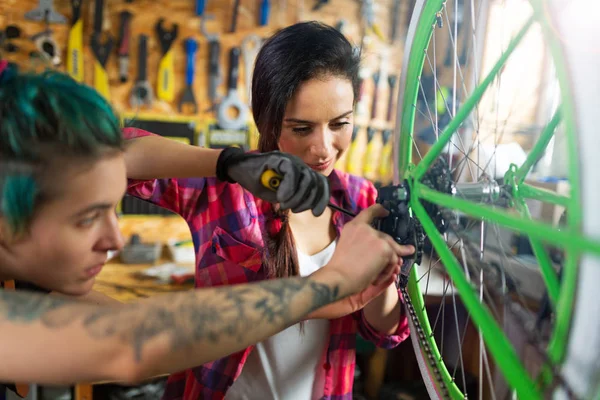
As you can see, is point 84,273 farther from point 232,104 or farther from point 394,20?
point 394,20

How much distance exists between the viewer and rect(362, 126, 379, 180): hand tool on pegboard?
7.41 ft

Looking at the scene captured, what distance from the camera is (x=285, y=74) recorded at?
0.89 m

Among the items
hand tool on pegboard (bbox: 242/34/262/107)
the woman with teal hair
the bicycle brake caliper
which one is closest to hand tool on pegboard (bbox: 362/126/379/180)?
hand tool on pegboard (bbox: 242/34/262/107)

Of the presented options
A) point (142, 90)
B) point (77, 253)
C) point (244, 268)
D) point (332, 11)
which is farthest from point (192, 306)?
point (332, 11)

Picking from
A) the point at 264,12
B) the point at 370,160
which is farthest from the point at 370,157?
the point at 264,12

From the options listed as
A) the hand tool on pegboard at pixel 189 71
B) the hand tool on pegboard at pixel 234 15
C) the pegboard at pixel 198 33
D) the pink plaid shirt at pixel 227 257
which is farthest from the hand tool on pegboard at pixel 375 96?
the pink plaid shirt at pixel 227 257

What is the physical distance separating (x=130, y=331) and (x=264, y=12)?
73.8 inches

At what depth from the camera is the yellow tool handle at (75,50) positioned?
1.87 m

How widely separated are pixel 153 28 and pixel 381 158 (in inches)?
45.1

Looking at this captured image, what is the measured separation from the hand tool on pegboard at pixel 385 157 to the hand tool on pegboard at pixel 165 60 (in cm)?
98

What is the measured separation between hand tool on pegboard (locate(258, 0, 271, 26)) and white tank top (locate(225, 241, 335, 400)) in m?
1.42

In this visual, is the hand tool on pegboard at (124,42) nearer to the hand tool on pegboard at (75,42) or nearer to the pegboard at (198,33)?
the pegboard at (198,33)

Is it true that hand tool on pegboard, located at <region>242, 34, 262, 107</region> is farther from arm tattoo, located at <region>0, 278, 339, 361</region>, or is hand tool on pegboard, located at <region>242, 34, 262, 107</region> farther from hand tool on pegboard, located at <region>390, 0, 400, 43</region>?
arm tattoo, located at <region>0, 278, 339, 361</region>

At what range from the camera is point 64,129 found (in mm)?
513
